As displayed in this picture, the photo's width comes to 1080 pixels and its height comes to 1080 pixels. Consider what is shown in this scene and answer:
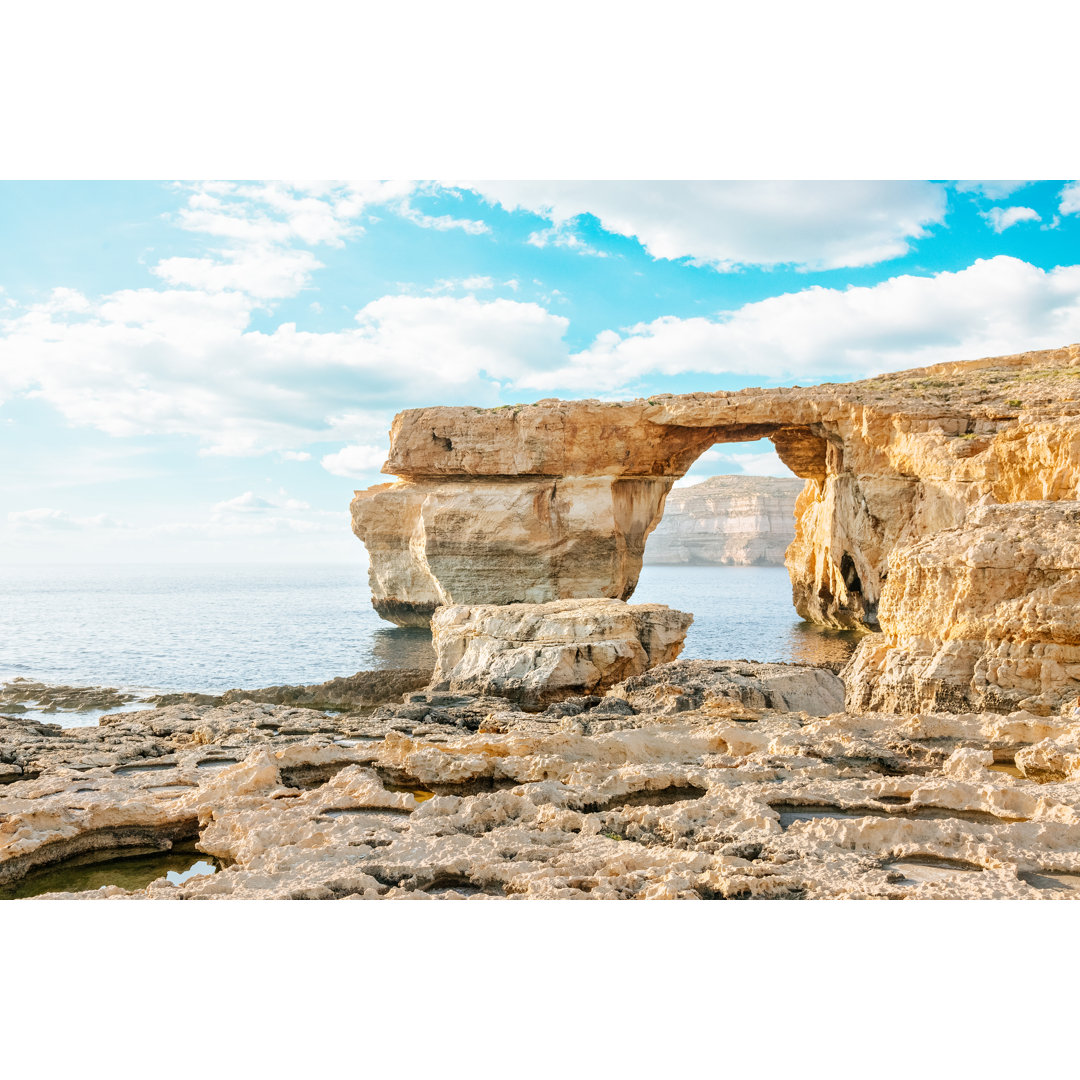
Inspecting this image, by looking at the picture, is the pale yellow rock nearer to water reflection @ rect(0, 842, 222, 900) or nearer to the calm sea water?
water reflection @ rect(0, 842, 222, 900)

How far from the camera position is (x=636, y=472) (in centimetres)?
2945

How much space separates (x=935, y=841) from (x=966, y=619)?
3.70 m

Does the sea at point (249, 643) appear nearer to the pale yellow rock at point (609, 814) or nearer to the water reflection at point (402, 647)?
the water reflection at point (402, 647)

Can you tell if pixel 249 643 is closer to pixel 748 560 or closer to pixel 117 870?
pixel 117 870

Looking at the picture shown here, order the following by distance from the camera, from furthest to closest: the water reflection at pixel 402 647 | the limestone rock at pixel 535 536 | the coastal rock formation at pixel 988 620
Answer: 1. the limestone rock at pixel 535 536
2. the water reflection at pixel 402 647
3. the coastal rock formation at pixel 988 620

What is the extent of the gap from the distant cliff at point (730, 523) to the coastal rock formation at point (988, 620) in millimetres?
80996

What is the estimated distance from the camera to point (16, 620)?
144ft

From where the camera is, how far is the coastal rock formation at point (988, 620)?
725 centimetres

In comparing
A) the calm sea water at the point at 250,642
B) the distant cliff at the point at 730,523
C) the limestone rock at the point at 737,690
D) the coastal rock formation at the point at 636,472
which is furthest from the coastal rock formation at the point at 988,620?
the distant cliff at the point at 730,523

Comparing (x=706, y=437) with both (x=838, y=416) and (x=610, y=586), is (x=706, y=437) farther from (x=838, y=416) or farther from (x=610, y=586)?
(x=610, y=586)

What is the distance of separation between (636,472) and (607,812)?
24617mm

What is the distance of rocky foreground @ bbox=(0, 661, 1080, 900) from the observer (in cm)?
433

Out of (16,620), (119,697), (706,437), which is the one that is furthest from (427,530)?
(16,620)

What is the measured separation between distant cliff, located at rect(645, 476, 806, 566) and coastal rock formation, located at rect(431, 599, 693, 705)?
75.0 m
